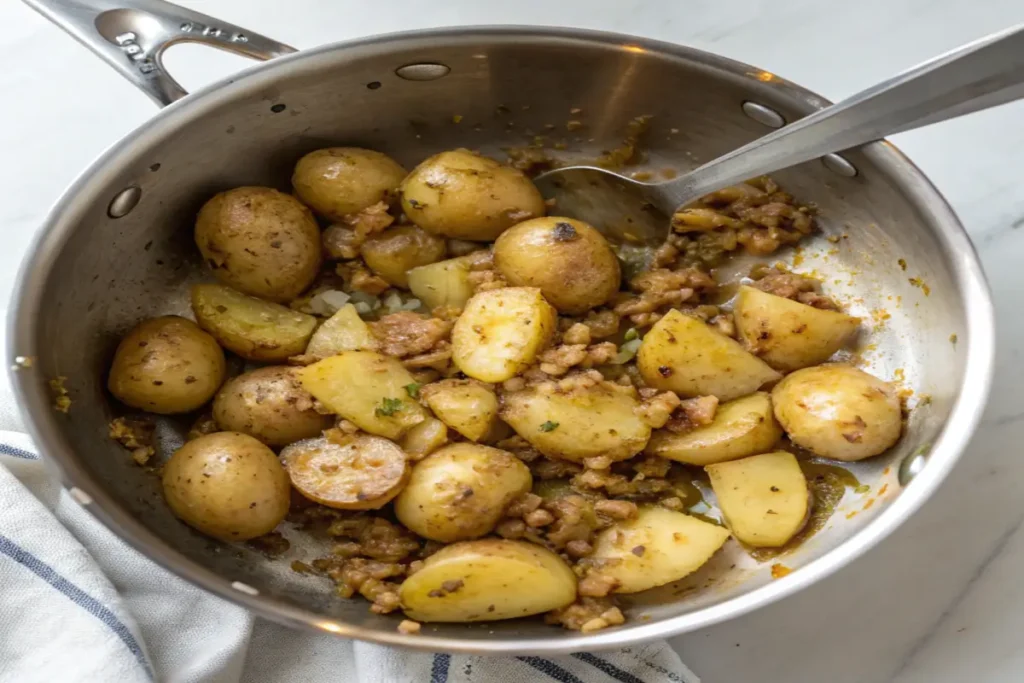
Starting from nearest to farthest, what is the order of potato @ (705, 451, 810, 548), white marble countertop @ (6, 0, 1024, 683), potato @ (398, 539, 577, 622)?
potato @ (398, 539, 577, 622)
potato @ (705, 451, 810, 548)
white marble countertop @ (6, 0, 1024, 683)

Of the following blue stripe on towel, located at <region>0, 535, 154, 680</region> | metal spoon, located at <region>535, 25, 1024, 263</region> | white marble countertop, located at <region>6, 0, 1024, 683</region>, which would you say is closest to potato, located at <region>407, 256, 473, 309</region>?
metal spoon, located at <region>535, 25, 1024, 263</region>

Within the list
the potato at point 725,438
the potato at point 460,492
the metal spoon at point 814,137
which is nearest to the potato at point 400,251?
the metal spoon at point 814,137

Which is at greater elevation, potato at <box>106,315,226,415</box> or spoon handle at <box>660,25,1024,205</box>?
spoon handle at <box>660,25,1024,205</box>

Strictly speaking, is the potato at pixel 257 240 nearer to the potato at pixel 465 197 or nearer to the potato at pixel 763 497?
the potato at pixel 465 197

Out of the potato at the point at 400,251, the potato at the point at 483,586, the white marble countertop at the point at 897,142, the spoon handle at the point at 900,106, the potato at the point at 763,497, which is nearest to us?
the spoon handle at the point at 900,106

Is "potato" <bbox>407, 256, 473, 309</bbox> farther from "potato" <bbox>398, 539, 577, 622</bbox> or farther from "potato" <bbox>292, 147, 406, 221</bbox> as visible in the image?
"potato" <bbox>398, 539, 577, 622</bbox>

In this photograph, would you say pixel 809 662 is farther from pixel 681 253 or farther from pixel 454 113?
pixel 454 113

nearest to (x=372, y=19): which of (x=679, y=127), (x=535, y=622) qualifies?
(x=679, y=127)

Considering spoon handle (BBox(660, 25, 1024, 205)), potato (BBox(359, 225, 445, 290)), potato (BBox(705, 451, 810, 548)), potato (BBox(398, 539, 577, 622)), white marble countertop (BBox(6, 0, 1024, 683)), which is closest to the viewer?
spoon handle (BBox(660, 25, 1024, 205))
